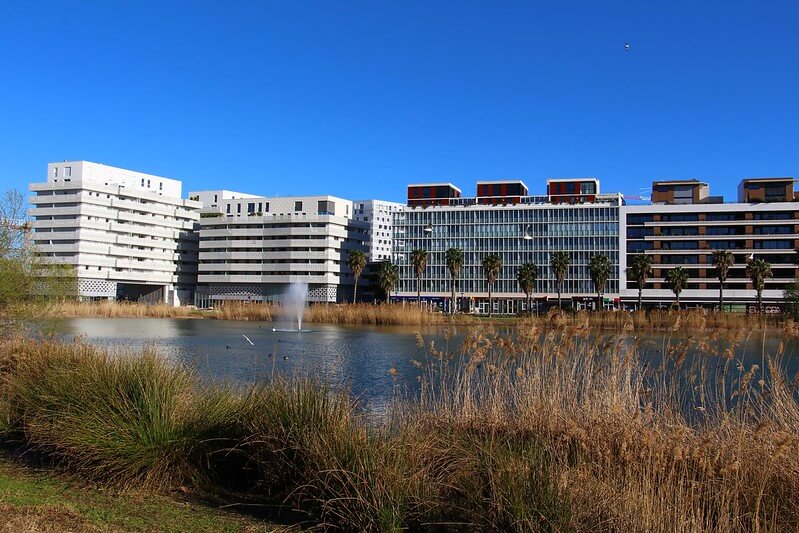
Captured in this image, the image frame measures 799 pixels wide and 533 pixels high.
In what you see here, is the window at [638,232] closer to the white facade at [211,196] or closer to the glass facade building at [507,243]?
the glass facade building at [507,243]

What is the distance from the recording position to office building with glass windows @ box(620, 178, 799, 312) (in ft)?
363

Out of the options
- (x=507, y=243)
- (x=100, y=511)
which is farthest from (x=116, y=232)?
(x=100, y=511)

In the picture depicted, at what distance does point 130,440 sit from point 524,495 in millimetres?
4837

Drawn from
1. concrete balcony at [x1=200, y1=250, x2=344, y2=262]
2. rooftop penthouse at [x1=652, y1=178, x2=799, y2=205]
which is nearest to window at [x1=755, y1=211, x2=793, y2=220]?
rooftop penthouse at [x1=652, y1=178, x2=799, y2=205]

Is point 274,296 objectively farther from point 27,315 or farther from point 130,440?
point 130,440

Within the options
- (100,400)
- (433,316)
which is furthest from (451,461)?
(433,316)

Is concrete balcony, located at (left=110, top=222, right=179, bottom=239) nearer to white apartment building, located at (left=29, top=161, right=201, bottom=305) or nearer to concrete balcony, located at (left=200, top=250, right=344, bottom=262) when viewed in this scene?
white apartment building, located at (left=29, top=161, right=201, bottom=305)

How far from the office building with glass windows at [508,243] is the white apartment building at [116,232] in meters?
42.1

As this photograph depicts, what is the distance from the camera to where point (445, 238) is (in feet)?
430

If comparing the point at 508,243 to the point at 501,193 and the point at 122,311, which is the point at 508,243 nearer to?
the point at 501,193

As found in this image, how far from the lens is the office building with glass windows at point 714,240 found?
11069cm

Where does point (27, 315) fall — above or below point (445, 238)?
below

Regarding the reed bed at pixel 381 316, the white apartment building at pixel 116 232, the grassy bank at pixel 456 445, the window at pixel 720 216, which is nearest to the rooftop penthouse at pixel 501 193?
the window at pixel 720 216

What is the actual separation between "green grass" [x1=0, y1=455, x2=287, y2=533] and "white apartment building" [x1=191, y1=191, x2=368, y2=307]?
119 meters
